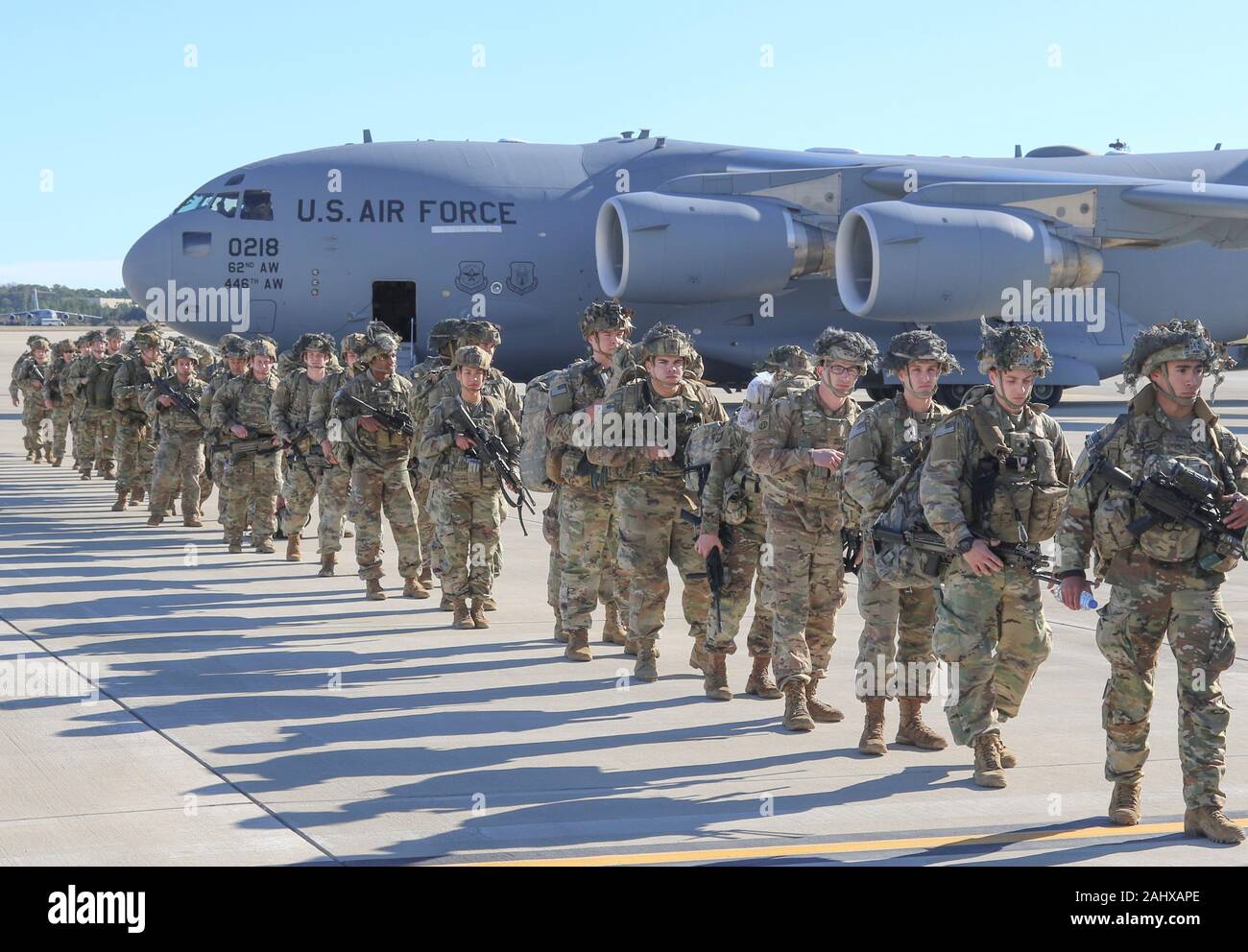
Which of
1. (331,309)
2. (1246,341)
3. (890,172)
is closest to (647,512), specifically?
(331,309)

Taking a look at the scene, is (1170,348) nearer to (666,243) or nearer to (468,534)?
(468,534)

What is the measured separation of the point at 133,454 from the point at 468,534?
27.6 feet

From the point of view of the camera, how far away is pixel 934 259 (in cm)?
2428

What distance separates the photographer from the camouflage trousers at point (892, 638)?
761cm

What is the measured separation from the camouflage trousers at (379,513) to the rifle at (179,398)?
4545 mm

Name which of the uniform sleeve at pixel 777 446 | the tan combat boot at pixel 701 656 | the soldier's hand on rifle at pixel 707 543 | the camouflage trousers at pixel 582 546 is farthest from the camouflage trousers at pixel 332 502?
the uniform sleeve at pixel 777 446

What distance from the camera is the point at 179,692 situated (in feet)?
29.3

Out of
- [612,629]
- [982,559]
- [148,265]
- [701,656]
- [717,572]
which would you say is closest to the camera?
[982,559]

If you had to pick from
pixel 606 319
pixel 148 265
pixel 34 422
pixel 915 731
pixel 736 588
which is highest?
pixel 148 265

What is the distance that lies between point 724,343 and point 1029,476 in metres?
19.6

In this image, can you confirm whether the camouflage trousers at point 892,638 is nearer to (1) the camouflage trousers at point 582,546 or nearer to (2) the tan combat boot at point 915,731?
(2) the tan combat boot at point 915,731

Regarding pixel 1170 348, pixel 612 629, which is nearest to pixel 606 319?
pixel 612 629

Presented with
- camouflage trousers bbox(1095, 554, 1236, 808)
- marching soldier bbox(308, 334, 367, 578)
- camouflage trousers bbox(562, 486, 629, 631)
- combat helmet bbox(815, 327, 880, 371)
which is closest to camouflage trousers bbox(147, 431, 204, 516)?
marching soldier bbox(308, 334, 367, 578)

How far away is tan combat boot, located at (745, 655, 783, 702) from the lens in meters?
8.98
